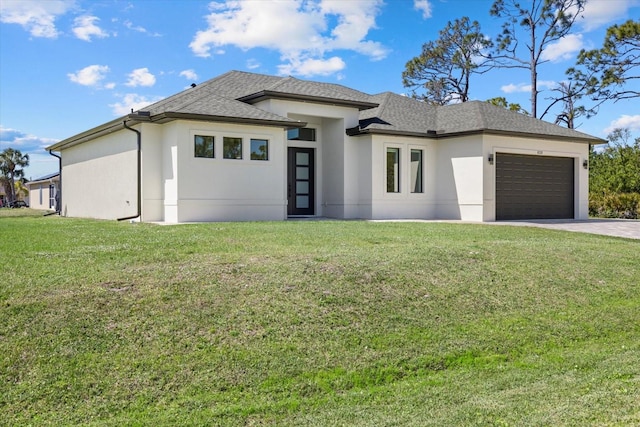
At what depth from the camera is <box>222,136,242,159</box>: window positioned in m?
16.4

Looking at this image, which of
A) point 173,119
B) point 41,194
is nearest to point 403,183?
point 173,119

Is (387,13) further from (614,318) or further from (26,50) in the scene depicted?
(614,318)

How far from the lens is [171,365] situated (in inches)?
195

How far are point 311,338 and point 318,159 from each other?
14536mm

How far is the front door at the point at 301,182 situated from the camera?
1939cm

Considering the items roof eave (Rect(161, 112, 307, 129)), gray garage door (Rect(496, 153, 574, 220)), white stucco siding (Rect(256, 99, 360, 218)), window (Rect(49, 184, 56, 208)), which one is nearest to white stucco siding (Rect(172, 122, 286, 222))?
roof eave (Rect(161, 112, 307, 129))

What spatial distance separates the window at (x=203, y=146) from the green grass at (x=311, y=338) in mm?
7307

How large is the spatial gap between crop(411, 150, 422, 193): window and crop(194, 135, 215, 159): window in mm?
7429

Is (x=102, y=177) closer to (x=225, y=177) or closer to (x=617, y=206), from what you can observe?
(x=225, y=177)

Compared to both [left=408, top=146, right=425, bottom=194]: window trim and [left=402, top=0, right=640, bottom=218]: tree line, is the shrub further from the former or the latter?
[left=408, top=146, right=425, bottom=194]: window trim

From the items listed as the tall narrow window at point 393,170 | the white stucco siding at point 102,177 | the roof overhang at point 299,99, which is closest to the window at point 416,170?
the tall narrow window at point 393,170

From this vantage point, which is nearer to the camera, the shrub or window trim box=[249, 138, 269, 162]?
window trim box=[249, 138, 269, 162]

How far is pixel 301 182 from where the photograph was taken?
19703 mm

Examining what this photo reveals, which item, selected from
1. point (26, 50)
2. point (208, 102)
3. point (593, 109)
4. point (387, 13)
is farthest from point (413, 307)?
point (593, 109)
